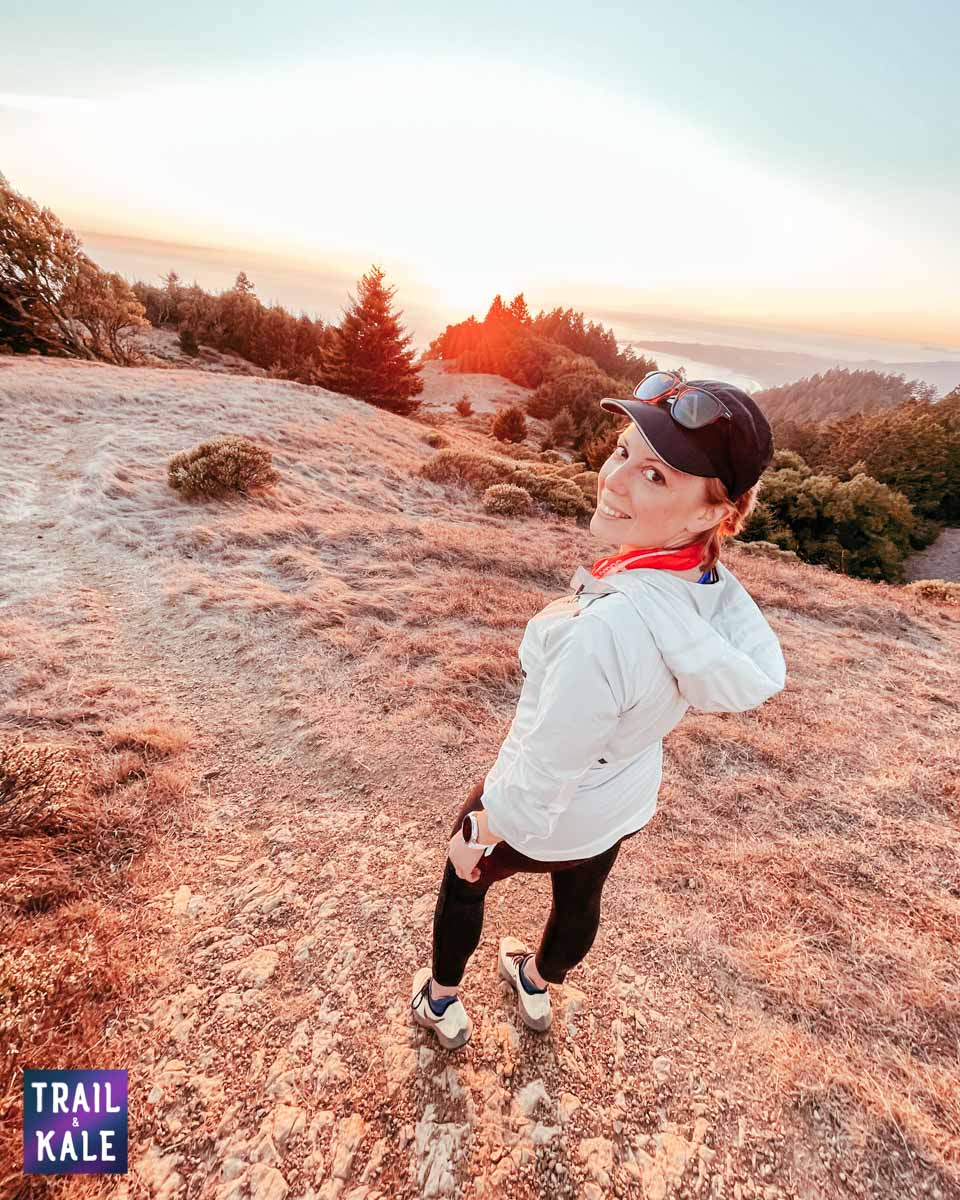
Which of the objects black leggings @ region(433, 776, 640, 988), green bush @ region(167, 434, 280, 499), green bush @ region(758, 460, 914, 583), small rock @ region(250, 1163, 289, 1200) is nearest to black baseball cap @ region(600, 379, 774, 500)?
black leggings @ region(433, 776, 640, 988)

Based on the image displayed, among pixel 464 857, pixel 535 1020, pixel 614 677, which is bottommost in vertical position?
pixel 535 1020

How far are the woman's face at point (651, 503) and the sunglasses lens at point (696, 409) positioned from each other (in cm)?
10

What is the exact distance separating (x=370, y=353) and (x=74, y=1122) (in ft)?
86.7

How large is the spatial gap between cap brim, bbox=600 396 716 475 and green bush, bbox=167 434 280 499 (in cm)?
838

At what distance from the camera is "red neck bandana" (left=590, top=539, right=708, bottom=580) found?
1214 millimetres

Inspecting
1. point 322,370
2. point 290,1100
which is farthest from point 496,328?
point 290,1100

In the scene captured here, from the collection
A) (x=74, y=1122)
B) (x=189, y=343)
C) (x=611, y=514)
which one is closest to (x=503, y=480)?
(x=611, y=514)

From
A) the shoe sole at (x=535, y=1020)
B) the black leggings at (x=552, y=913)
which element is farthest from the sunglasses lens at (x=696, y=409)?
the shoe sole at (x=535, y=1020)

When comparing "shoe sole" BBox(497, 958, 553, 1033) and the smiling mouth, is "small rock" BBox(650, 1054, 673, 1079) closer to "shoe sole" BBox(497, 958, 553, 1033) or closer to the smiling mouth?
"shoe sole" BBox(497, 958, 553, 1033)

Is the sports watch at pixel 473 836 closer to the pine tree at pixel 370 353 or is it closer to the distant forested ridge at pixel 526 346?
the pine tree at pixel 370 353

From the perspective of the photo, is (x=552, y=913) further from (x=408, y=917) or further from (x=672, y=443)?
(x=672, y=443)

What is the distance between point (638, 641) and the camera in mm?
1092

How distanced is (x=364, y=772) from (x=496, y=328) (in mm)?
60696

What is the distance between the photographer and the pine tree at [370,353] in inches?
924
